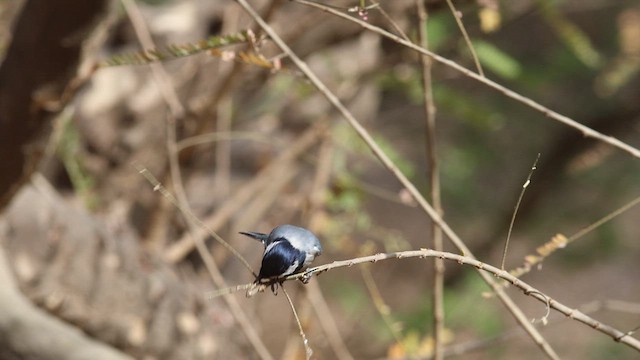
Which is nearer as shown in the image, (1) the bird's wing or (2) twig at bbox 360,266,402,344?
(1) the bird's wing

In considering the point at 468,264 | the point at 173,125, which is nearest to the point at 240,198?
the point at 173,125

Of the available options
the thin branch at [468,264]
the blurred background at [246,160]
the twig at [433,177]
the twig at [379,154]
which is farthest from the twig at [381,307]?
the thin branch at [468,264]

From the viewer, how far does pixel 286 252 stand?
72 centimetres

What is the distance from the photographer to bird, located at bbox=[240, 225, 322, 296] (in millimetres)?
724

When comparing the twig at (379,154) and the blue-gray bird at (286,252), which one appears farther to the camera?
the twig at (379,154)

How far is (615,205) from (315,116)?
71.5 inches

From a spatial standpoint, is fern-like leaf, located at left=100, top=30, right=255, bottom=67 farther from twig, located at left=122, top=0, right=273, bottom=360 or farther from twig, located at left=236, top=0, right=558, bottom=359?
twig, located at left=122, top=0, right=273, bottom=360

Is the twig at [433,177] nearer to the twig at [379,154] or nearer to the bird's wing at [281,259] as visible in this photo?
the twig at [379,154]

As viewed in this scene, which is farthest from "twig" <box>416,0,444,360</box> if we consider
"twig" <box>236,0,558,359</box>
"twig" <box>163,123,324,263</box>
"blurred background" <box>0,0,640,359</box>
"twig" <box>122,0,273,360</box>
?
"twig" <box>163,123,324,263</box>

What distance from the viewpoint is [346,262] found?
72 cm

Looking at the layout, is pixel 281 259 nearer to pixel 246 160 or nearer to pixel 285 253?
pixel 285 253

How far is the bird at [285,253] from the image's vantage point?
2.38 ft

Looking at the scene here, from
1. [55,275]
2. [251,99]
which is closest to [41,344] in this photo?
[55,275]

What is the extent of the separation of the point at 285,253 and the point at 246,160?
196cm
